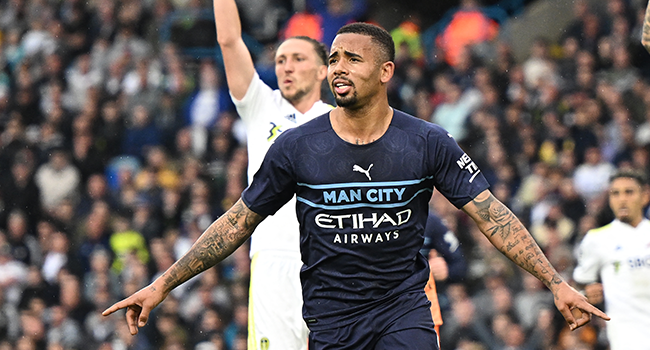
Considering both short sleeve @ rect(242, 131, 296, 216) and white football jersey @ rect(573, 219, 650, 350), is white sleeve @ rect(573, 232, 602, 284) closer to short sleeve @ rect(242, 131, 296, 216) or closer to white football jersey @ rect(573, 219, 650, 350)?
white football jersey @ rect(573, 219, 650, 350)

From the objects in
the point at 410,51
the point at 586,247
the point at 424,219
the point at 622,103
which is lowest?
the point at 586,247

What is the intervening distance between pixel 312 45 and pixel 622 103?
6560mm

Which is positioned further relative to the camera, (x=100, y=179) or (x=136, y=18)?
(x=136, y=18)

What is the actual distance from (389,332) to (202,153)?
980 cm

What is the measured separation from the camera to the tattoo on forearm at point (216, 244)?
17.3 feet

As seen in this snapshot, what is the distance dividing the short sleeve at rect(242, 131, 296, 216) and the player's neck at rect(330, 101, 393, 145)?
0.32m

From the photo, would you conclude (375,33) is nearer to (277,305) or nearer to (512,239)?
(512,239)

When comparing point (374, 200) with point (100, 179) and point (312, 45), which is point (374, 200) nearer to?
point (312, 45)

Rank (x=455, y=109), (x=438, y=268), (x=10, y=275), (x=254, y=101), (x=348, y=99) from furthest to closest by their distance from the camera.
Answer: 1. (x=10, y=275)
2. (x=455, y=109)
3. (x=438, y=268)
4. (x=254, y=101)
5. (x=348, y=99)

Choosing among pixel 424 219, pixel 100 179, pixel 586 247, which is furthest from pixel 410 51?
pixel 424 219

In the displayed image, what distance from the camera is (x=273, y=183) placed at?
523 centimetres

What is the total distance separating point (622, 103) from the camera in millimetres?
12406

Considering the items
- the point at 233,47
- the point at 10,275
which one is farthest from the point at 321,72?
the point at 10,275

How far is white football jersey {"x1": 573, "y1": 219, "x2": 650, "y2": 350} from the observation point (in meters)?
8.57
